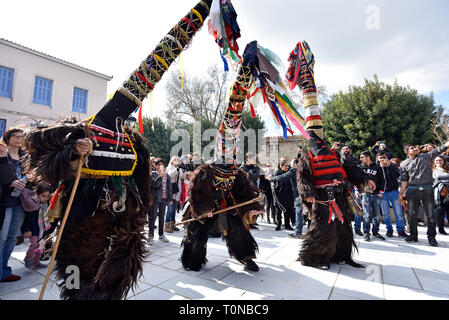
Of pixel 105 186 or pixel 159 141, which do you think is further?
pixel 159 141

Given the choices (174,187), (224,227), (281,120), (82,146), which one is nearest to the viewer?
(82,146)

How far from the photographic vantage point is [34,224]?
3.34 meters

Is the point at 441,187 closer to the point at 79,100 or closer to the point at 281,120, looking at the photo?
the point at 281,120

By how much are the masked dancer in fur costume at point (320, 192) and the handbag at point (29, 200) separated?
12.6 ft

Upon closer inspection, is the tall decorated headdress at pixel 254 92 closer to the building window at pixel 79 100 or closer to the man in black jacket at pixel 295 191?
the man in black jacket at pixel 295 191

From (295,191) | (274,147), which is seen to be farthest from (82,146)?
(274,147)

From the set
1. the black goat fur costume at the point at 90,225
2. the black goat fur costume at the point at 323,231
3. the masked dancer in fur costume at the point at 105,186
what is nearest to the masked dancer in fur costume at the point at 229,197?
the black goat fur costume at the point at 323,231

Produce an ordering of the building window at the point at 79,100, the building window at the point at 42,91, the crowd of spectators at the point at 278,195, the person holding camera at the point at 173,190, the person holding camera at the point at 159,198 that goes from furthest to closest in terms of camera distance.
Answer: the building window at the point at 79,100 → the building window at the point at 42,91 → the person holding camera at the point at 173,190 → the person holding camera at the point at 159,198 → the crowd of spectators at the point at 278,195

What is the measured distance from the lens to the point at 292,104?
11.0ft

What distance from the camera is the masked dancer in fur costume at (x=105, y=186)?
1.46m

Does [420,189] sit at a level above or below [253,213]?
above

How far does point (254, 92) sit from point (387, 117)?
12.9 meters

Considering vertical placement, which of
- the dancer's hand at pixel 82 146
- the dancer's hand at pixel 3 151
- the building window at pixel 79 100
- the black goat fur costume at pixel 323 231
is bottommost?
the black goat fur costume at pixel 323 231

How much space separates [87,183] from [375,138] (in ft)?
50.3
